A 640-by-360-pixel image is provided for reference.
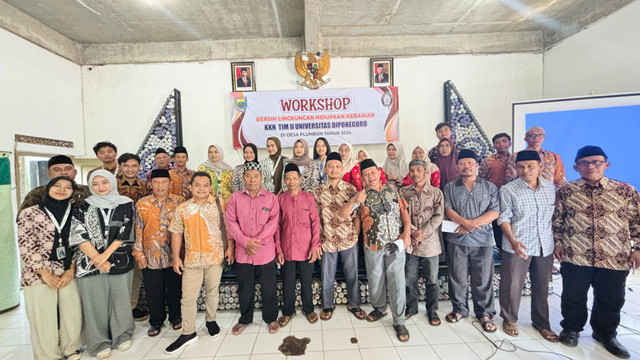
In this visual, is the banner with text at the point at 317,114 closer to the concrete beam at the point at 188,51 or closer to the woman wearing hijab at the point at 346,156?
the concrete beam at the point at 188,51

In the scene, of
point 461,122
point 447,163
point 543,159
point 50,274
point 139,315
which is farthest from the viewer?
point 461,122

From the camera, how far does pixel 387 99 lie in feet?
16.1

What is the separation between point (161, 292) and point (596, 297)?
4.18 m

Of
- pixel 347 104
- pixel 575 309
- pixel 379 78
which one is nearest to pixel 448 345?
pixel 575 309

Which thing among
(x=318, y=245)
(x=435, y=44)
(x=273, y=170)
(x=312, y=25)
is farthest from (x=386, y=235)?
(x=435, y=44)

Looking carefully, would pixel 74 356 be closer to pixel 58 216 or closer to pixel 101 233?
pixel 101 233

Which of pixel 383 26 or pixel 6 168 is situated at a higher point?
pixel 383 26

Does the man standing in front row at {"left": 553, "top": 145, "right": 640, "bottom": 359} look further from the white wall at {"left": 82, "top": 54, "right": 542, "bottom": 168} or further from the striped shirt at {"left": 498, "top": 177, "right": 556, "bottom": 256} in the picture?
the white wall at {"left": 82, "top": 54, "right": 542, "bottom": 168}

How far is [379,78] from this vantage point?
4914 millimetres

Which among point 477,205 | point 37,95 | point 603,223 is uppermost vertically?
point 37,95

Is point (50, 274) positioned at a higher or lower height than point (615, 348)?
higher

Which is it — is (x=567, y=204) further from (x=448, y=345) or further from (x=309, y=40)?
(x=309, y=40)

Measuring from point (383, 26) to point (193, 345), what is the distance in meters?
5.49

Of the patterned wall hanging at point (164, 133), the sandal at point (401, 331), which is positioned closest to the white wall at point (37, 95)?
the patterned wall hanging at point (164, 133)
